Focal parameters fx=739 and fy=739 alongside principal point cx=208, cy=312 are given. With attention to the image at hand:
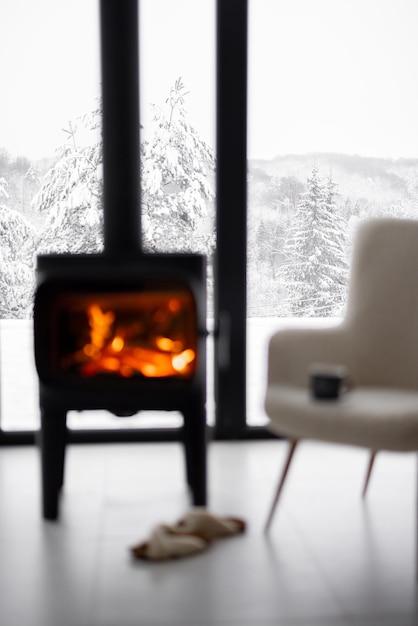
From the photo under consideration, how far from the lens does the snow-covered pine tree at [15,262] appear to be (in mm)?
3109

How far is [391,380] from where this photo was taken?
7.63 feet

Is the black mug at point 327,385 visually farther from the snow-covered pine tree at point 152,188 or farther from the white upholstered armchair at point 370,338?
the snow-covered pine tree at point 152,188

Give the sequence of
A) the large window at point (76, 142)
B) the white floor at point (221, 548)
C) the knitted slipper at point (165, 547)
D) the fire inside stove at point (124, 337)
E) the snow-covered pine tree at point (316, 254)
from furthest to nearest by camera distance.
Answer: the snow-covered pine tree at point (316, 254), the large window at point (76, 142), the fire inside stove at point (124, 337), the knitted slipper at point (165, 547), the white floor at point (221, 548)

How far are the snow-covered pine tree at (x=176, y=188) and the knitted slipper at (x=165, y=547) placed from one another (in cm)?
146

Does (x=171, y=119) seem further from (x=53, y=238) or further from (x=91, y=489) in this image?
(x=91, y=489)

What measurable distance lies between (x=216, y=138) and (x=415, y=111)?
885 millimetres

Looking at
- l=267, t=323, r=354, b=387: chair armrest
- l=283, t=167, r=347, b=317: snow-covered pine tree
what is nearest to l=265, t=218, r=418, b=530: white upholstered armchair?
l=267, t=323, r=354, b=387: chair armrest

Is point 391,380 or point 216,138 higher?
point 216,138

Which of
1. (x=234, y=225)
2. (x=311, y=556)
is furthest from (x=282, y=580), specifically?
(x=234, y=225)

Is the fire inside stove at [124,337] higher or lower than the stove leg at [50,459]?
higher

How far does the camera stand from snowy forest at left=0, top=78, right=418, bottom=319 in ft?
10.1

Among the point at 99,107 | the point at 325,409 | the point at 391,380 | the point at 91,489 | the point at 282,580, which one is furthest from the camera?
the point at 99,107

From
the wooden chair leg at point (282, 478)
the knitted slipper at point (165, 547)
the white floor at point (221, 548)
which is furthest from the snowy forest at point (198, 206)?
the knitted slipper at point (165, 547)

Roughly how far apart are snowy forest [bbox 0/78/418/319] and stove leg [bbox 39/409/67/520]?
3.29 feet
